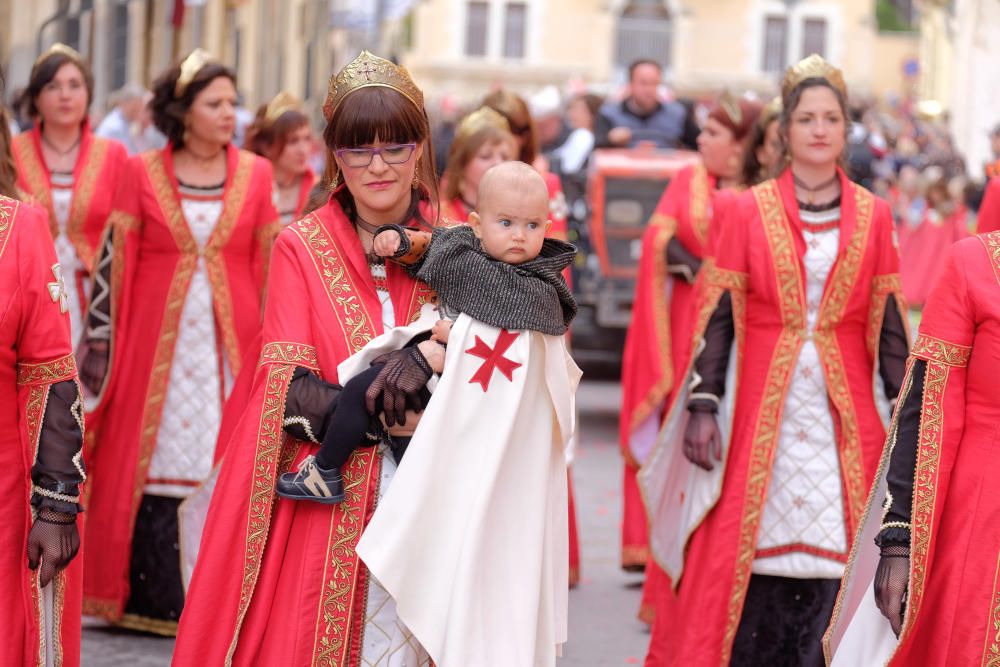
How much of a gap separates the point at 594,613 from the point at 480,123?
2.01 meters

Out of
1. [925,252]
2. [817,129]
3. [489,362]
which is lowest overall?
[925,252]

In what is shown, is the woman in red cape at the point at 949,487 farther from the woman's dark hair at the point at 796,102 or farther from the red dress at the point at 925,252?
the red dress at the point at 925,252

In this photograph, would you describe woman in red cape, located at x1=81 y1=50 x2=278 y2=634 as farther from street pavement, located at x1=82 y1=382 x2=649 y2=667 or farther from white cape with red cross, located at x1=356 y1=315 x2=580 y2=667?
white cape with red cross, located at x1=356 y1=315 x2=580 y2=667

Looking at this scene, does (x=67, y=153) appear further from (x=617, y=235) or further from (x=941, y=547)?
(x=617, y=235)

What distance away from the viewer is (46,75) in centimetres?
770

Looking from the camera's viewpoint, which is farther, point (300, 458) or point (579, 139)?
point (579, 139)

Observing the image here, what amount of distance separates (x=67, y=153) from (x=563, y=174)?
7.62 m

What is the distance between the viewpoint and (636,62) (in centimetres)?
1293

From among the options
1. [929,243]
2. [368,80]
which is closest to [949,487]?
[368,80]

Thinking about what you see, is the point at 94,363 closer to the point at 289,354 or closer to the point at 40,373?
the point at 40,373

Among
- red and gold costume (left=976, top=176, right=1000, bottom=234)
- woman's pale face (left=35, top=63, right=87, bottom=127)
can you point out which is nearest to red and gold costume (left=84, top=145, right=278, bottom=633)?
woman's pale face (left=35, top=63, right=87, bottom=127)

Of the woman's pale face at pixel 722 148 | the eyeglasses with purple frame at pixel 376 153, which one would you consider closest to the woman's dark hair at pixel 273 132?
the woman's pale face at pixel 722 148

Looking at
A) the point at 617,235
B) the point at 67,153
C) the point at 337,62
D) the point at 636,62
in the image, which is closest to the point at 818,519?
the point at 67,153

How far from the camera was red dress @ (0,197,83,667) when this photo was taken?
4.19 m
